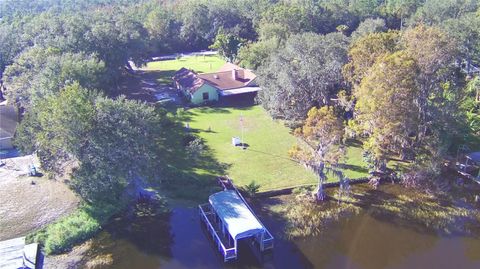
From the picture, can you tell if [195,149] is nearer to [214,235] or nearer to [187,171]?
→ [187,171]

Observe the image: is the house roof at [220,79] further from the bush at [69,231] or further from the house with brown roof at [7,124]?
the bush at [69,231]

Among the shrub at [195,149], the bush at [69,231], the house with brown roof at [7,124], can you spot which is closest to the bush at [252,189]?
the shrub at [195,149]

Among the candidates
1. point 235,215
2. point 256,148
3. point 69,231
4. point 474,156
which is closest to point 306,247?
point 235,215

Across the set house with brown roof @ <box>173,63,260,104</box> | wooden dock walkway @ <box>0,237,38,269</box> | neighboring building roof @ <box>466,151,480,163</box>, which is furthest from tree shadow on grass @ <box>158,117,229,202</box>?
neighboring building roof @ <box>466,151,480,163</box>

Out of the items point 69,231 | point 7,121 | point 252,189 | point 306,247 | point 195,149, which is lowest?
point 306,247

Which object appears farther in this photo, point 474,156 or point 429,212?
point 474,156

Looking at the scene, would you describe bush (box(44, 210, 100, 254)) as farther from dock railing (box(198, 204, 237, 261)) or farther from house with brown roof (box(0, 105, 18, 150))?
house with brown roof (box(0, 105, 18, 150))
